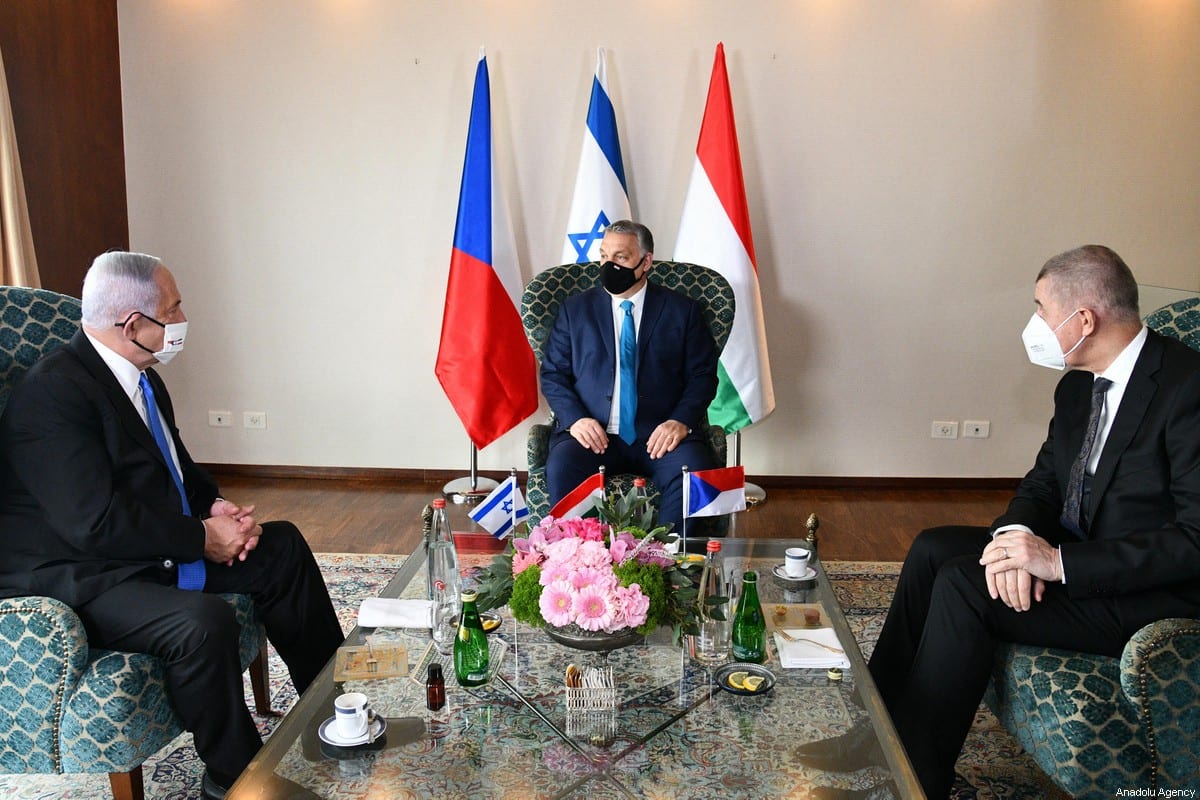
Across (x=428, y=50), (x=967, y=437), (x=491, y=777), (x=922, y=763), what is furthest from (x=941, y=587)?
(x=428, y=50)

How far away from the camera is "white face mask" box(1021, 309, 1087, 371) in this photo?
2186 millimetres

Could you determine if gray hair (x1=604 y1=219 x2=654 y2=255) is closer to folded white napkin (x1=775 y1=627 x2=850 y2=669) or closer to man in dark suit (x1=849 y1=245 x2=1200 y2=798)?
man in dark suit (x1=849 y1=245 x2=1200 y2=798)

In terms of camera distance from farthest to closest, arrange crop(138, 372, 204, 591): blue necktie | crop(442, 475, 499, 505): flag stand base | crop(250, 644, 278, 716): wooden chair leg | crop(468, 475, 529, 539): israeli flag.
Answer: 1. crop(442, 475, 499, 505): flag stand base
2. crop(250, 644, 278, 716): wooden chair leg
3. crop(468, 475, 529, 539): israeli flag
4. crop(138, 372, 204, 591): blue necktie

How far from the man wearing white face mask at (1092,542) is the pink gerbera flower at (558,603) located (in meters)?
0.84

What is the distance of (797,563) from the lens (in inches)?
96.0

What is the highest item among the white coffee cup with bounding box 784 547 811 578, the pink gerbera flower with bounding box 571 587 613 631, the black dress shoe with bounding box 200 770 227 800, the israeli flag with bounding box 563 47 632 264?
the israeli flag with bounding box 563 47 632 264

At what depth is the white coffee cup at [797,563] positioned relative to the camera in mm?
2436

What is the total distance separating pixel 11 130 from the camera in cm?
368

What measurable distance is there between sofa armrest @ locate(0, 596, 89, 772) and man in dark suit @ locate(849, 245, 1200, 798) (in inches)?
69.0

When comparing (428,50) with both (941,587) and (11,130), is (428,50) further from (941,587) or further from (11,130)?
(941,587)

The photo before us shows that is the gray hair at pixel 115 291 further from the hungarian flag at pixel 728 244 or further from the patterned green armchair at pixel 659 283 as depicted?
the hungarian flag at pixel 728 244

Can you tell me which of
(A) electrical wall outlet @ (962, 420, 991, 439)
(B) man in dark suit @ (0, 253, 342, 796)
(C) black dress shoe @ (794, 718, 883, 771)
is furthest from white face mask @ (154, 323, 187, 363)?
(A) electrical wall outlet @ (962, 420, 991, 439)

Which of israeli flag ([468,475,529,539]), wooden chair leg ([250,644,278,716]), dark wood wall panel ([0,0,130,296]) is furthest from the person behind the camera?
dark wood wall panel ([0,0,130,296])

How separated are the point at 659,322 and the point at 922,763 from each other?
186 cm
